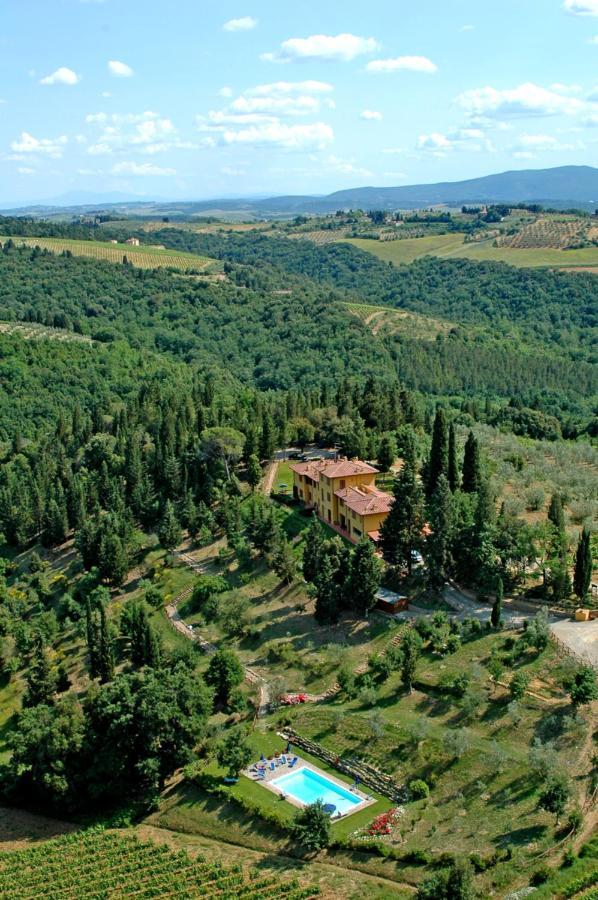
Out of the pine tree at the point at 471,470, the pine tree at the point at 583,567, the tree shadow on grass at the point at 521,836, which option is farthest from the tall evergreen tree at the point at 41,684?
the pine tree at the point at 583,567

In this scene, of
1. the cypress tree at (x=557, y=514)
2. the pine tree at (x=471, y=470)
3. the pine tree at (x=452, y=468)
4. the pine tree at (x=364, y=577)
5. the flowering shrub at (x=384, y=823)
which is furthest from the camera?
the pine tree at (x=452, y=468)

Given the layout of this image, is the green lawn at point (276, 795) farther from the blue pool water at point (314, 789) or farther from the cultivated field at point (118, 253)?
the cultivated field at point (118, 253)

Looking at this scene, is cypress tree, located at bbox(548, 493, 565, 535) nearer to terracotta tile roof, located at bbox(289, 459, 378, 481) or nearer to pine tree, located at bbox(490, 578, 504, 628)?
pine tree, located at bbox(490, 578, 504, 628)

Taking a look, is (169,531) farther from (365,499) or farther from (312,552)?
(365,499)

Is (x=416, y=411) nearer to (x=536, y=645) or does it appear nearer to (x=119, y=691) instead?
(x=536, y=645)

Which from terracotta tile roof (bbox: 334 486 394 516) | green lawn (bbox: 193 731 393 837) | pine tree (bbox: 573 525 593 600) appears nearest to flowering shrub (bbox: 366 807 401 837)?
green lawn (bbox: 193 731 393 837)

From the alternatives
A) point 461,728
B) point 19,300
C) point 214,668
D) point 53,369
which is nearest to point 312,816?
point 461,728
